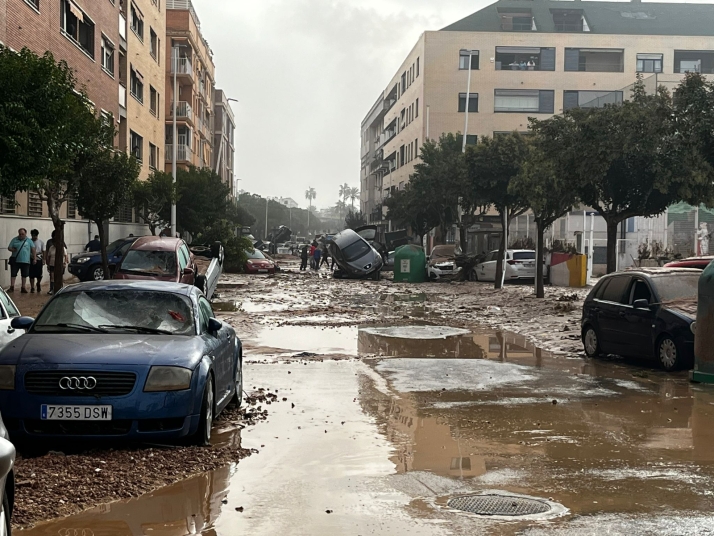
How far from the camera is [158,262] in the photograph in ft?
75.7

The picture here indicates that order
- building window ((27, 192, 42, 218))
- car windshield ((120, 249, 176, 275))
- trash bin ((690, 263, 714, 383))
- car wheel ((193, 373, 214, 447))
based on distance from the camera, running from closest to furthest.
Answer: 1. car wheel ((193, 373, 214, 447))
2. trash bin ((690, 263, 714, 383))
3. car windshield ((120, 249, 176, 275))
4. building window ((27, 192, 42, 218))

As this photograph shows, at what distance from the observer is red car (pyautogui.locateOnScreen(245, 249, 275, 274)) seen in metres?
51.4

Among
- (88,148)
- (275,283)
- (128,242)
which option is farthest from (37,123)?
(275,283)

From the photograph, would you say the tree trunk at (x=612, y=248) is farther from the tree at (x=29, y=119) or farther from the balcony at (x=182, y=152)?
the balcony at (x=182, y=152)

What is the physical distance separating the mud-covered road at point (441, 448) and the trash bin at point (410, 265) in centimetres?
2788

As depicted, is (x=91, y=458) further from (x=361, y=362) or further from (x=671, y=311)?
(x=671, y=311)

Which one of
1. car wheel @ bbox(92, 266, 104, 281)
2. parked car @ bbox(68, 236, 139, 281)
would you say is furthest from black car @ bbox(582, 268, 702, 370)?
car wheel @ bbox(92, 266, 104, 281)

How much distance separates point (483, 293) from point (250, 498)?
2940 cm

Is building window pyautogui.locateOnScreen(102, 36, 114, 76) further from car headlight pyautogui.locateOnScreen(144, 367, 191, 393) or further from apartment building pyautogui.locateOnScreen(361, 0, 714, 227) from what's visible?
car headlight pyautogui.locateOnScreen(144, 367, 191, 393)

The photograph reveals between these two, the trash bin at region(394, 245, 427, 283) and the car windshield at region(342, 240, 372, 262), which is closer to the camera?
the trash bin at region(394, 245, 427, 283)

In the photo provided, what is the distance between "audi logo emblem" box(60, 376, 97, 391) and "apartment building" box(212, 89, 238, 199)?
97.3 meters

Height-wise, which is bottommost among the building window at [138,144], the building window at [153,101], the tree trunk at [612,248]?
the tree trunk at [612,248]

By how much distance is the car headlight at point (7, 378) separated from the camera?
25.5 feet

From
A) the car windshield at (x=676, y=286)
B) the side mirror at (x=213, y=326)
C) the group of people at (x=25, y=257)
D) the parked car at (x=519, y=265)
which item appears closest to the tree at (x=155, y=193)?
the group of people at (x=25, y=257)
